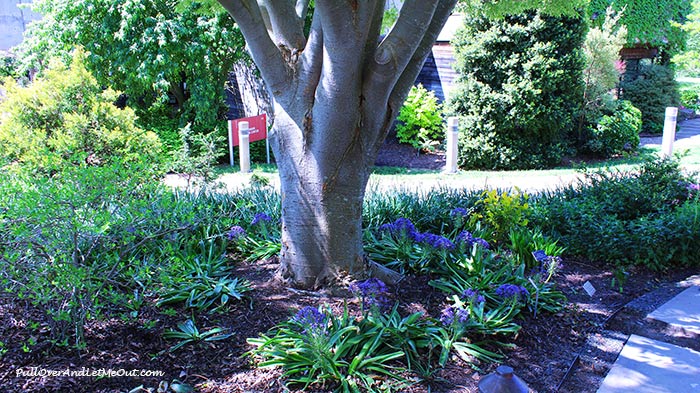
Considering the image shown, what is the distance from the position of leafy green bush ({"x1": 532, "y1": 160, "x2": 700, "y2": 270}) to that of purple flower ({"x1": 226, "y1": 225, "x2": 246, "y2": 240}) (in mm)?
3119

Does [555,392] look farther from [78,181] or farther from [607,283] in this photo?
[78,181]

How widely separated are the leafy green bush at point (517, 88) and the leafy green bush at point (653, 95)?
7.40 m

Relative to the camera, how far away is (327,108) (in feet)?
14.0

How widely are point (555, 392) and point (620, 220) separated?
3.21 meters

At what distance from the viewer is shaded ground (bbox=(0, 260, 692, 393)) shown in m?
3.35

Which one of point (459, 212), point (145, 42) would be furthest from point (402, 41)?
point (145, 42)

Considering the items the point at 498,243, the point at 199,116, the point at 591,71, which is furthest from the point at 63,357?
the point at 591,71

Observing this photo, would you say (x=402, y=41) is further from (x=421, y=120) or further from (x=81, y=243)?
(x=421, y=120)

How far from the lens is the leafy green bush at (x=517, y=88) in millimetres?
11961

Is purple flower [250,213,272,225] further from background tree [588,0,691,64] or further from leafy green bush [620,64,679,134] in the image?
background tree [588,0,691,64]

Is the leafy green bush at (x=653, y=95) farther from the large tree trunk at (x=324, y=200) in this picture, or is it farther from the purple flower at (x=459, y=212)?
the large tree trunk at (x=324, y=200)

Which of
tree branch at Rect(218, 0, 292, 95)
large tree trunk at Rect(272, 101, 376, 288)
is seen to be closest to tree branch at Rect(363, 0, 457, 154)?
large tree trunk at Rect(272, 101, 376, 288)

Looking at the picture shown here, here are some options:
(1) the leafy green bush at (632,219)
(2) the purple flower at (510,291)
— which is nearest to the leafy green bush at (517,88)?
(1) the leafy green bush at (632,219)

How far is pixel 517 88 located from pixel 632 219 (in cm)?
624
